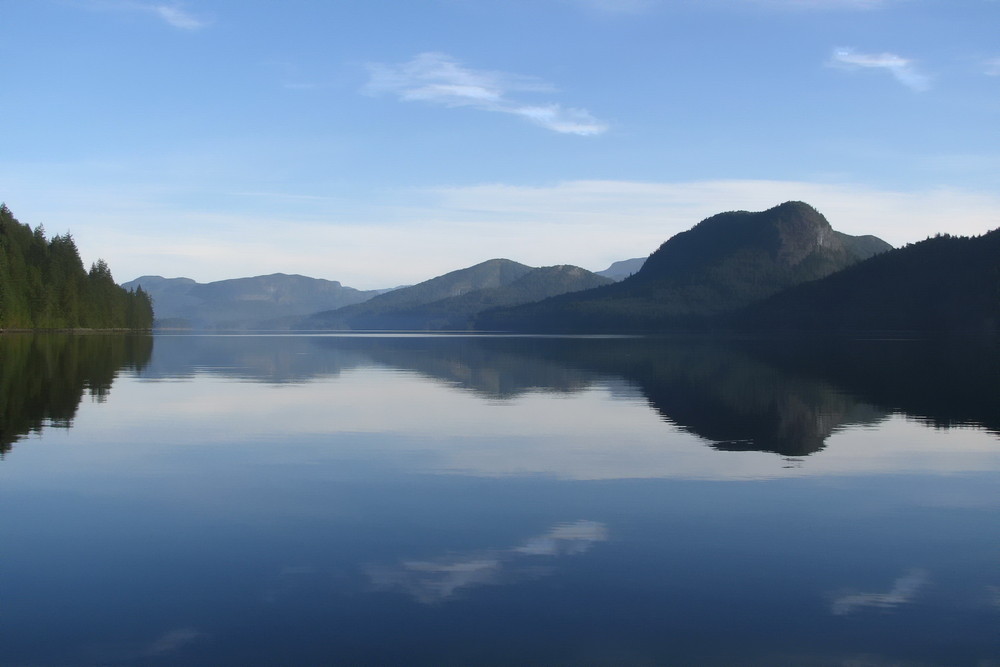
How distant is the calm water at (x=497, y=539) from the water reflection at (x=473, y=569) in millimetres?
69

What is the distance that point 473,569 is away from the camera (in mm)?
15289

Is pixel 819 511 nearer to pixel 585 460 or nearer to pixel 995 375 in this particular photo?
pixel 585 460

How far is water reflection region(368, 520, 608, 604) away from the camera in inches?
561

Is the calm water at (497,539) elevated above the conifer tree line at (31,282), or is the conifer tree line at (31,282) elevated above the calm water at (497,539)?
the conifer tree line at (31,282)

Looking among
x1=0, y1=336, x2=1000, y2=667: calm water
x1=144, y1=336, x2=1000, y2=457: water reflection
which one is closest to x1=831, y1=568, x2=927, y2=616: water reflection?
x1=0, y1=336, x2=1000, y2=667: calm water

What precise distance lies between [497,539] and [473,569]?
2128 mm

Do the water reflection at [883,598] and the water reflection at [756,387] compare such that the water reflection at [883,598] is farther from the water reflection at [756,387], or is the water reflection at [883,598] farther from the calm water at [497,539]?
the water reflection at [756,387]

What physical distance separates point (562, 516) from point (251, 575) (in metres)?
7.39

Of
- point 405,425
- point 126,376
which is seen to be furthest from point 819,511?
point 126,376

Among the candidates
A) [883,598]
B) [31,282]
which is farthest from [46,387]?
[31,282]

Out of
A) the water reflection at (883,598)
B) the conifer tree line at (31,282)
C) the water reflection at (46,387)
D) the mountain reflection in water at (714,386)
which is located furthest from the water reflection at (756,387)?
the conifer tree line at (31,282)

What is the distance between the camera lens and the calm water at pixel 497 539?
12.1 metres

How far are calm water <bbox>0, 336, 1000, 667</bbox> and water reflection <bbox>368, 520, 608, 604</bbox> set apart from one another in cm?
7

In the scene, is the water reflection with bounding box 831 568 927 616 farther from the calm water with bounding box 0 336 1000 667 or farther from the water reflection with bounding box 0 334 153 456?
the water reflection with bounding box 0 334 153 456
